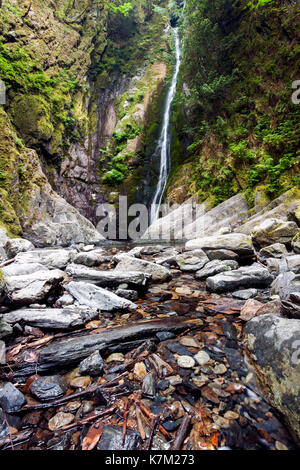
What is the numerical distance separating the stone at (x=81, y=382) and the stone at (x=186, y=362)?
2.34 ft

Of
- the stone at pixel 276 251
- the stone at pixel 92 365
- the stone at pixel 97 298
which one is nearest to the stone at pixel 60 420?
the stone at pixel 92 365

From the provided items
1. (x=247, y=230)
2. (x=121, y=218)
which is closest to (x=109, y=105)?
(x=121, y=218)

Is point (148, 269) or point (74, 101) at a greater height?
point (74, 101)

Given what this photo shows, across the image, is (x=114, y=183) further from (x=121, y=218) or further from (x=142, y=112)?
(x=142, y=112)

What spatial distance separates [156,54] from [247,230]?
81.2 ft

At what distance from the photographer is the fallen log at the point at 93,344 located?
1716 mm

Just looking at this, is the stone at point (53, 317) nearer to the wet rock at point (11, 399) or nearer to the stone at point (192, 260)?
the wet rock at point (11, 399)

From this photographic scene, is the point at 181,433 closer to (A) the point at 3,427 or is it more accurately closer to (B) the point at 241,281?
(A) the point at 3,427

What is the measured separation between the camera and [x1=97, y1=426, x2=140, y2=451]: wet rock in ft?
3.61

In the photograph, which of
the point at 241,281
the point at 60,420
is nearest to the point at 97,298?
the point at 60,420

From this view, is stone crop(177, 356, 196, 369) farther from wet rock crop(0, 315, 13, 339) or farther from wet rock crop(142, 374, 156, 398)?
wet rock crop(0, 315, 13, 339)

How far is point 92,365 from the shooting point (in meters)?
1.65

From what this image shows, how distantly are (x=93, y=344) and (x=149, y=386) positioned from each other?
66cm

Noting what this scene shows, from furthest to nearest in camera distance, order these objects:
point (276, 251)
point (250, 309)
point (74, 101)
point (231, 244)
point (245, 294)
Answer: point (74, 101)
point (231, 244)
point (276, 251)
point (245, 294)
point (250, 309)
